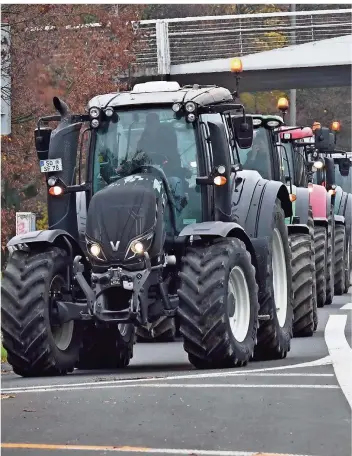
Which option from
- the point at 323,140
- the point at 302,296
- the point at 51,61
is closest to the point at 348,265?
the point at 323,140

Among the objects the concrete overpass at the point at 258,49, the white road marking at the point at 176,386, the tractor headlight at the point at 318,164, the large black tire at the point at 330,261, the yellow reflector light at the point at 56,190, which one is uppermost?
the concrete overpass at the point at 258,49

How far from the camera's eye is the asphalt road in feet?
28.8

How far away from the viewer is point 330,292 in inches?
1011

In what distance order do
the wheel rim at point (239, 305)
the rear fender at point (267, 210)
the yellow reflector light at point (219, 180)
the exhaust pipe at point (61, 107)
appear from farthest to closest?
the rear fender at point (267, 210), the exhaust pipe at point (61, 107), the yellow reflector light at point (219, 180), the wheel rim at point (239, 305)

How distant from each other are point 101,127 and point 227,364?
8.96 feet

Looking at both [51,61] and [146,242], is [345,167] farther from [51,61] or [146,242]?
[146,242]

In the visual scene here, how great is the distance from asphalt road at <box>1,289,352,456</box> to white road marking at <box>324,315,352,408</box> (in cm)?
2

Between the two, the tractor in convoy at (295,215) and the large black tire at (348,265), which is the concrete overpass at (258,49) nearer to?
the large black tire at (348,265)

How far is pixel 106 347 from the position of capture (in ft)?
50.9

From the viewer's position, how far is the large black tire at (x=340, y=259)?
28.1 m

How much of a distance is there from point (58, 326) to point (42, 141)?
193 cm

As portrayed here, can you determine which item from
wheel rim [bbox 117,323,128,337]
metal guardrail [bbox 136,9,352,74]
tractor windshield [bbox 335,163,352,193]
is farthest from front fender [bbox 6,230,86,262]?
metal guardrail [bbox 136,9,352,74]

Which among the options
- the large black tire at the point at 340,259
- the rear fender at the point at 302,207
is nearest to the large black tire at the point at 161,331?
the rear fender at the point at 302,207

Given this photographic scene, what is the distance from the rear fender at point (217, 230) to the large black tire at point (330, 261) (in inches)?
419
